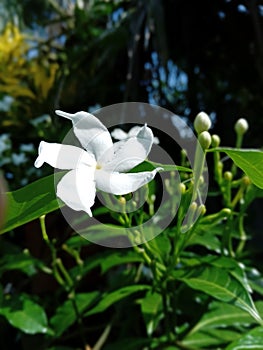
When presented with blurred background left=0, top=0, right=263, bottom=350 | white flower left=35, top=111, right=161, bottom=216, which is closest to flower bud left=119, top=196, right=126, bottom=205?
white flower left=35, top=111, right=161, bottom=216

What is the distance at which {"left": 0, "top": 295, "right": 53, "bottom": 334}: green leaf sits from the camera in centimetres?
55

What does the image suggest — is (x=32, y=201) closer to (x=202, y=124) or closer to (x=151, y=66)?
(x=202, y=124)

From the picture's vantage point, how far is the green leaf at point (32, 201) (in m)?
0.30

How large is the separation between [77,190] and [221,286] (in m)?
0.19

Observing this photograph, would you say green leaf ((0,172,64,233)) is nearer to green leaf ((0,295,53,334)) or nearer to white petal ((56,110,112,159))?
white petal ((56,110,112,159))

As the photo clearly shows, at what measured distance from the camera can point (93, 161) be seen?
0.31m

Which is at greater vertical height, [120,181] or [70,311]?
[120,181]

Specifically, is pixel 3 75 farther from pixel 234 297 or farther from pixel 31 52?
pixel 234 297

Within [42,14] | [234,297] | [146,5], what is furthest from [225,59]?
[42,14]

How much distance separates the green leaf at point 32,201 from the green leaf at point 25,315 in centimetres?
25

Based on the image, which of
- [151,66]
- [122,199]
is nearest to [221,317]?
[122,199]

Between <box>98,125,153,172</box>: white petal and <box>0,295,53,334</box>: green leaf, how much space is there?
0.31 metres

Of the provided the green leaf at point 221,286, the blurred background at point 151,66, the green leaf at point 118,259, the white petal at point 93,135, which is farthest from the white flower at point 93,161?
the blurred background at point 151,66

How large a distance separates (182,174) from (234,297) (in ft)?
0.64
